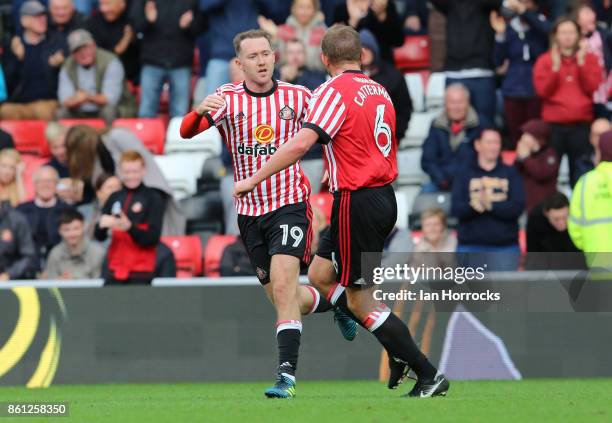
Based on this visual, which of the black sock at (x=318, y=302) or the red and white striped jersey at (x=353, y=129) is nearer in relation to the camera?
the red and white striped jersey at (x=353, y=129)

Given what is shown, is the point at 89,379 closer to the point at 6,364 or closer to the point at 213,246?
the point at 6,364

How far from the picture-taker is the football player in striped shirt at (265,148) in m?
8.95

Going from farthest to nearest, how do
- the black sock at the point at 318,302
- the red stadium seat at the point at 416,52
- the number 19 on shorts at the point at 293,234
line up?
the red stadium seat at the point at 416,52, the black sock at the point at 318,302, the number 19 on shorts at the point at 293,234

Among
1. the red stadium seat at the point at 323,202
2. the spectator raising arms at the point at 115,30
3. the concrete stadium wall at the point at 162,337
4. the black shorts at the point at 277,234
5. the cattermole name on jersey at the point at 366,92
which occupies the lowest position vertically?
the concrete stadium wall at the point at 162,337

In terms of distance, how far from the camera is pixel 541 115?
1464cm

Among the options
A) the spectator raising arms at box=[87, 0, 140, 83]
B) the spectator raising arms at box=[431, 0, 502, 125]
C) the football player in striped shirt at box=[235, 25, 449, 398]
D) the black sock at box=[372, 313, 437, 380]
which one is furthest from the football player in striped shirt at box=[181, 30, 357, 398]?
the spectator raising arms at box=[87, 0, 140, 83]

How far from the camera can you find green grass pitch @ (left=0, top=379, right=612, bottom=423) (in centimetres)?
710

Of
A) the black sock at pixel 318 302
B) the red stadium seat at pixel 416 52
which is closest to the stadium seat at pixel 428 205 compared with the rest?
the red stadium seat at pixel 416 52

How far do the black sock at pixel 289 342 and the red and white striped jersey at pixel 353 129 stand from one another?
908 mm

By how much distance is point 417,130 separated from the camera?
15266mm

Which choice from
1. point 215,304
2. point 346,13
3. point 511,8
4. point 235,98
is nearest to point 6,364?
point 215,304

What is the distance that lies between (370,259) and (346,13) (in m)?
7.07

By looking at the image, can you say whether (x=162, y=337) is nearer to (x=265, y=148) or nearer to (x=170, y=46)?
(x=265, y=148)

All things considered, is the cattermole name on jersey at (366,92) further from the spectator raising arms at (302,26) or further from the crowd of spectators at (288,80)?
the spectator raising arms at (302,26)
